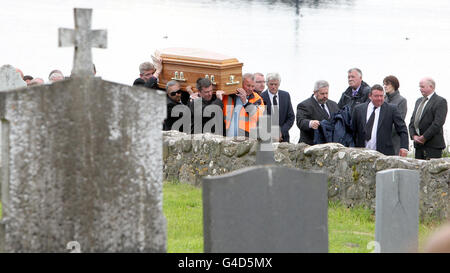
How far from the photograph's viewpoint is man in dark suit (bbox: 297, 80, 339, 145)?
11.4 m

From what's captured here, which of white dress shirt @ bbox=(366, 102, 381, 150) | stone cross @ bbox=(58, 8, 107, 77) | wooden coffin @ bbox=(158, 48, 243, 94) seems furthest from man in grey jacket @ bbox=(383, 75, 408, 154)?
stone cross @ bbox=(58, 8, 107, 77)

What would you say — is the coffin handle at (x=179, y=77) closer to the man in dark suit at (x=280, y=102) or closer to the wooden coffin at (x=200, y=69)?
the wooden coffin at (x=200, y=69)

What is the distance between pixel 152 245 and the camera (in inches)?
217

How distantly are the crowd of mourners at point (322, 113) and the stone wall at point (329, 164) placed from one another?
556mm

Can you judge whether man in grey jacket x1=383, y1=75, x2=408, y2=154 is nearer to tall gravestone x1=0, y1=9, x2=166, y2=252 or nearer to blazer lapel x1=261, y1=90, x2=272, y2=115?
blazer lapel x1=261, y1=90, x2=272, y2=115

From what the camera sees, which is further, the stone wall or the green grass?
the stone wall

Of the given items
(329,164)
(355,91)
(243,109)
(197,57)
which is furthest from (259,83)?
(329,164)

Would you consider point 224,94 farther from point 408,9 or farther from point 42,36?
point 408,9

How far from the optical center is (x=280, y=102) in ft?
39.0

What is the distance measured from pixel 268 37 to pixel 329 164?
39.3 m

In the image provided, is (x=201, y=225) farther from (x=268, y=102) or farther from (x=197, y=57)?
(x=197, y=57)

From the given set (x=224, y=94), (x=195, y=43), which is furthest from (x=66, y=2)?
(x=224, y=94)

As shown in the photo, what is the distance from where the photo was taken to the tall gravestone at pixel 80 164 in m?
5.19
